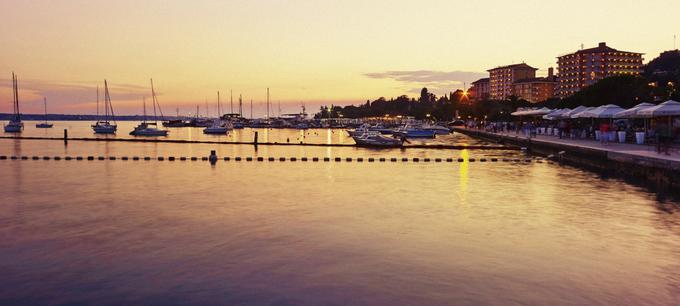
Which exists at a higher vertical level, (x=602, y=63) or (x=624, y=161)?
(x=602, y=63)

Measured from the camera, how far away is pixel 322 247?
1409 cm

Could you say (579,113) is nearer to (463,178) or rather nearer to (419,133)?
(463,178)

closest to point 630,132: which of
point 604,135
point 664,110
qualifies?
point 604,135

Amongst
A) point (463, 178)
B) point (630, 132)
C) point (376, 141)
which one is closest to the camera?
point (463, 178)

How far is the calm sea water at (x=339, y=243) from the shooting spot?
10.6 metres

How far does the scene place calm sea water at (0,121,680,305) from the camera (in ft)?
34.7

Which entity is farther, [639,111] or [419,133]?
[419,133]

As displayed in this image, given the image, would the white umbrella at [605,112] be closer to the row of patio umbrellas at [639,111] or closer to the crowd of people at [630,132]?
the row of patio umbrellas at [639,111]

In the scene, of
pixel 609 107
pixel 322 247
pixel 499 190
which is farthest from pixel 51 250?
pixel 609 107

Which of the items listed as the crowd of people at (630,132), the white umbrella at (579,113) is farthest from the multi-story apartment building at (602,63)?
the white umbrella at (579,113)

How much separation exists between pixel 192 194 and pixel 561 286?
55.1 feet

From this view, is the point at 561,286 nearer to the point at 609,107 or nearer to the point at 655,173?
the point at 655,173

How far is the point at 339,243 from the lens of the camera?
1452 cm

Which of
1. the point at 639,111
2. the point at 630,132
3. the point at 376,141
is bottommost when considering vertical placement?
the point at 376,141
